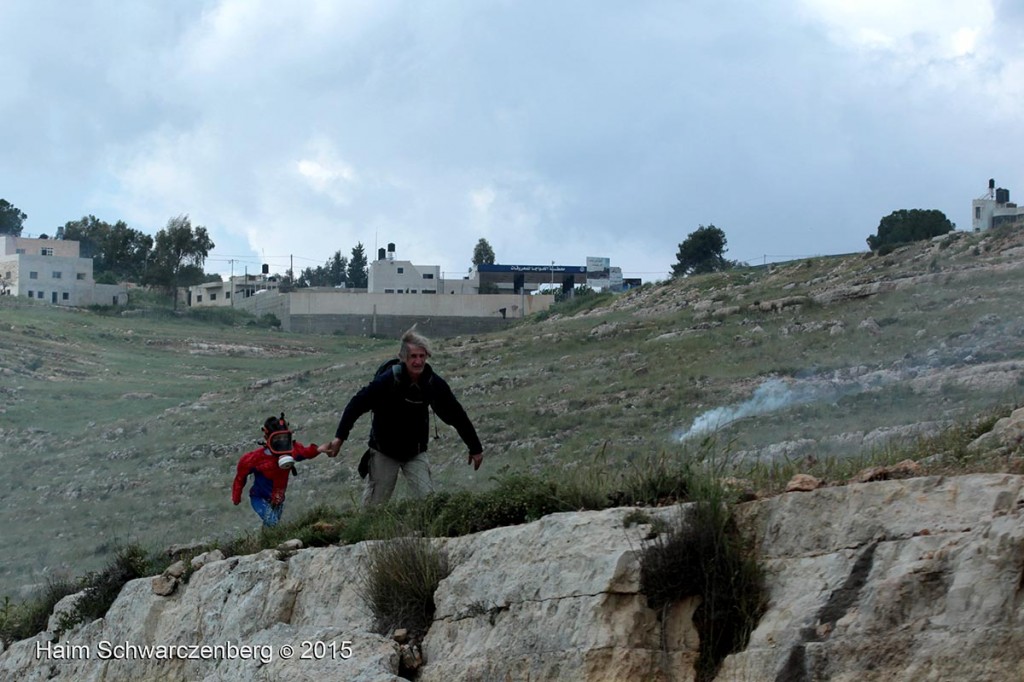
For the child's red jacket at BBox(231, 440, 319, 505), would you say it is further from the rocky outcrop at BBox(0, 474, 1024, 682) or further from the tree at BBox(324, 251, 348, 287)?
the tree at BBox(324, 251, 348, 287)

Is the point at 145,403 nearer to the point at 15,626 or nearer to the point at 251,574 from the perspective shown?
the point at 15,626

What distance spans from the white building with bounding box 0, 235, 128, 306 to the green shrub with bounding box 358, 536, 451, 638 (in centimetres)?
5985

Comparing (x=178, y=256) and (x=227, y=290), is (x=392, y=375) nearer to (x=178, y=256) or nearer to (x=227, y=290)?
(x=178, y=256)

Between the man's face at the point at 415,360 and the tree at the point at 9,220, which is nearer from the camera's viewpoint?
the man's face at the point at 415,360

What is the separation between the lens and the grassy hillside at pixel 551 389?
55.6ft

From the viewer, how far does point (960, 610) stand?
512 centimetres

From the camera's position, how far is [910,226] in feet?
179

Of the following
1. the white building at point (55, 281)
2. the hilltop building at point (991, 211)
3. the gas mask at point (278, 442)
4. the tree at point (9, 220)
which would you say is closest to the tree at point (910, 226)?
the hilltop building at point (991, 211)

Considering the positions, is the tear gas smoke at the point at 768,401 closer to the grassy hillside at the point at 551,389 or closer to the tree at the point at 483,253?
the grassy hillside at the point at 551,389

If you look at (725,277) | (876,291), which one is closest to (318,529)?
(876,291)

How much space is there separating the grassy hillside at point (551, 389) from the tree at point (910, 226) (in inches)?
408

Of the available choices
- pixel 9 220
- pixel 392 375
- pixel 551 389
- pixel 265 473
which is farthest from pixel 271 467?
pixel 9 220

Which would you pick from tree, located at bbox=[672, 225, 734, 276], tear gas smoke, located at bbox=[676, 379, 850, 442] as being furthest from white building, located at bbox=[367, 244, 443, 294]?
tear gas smoke, located at bbox=[676, 379, 850, 442]

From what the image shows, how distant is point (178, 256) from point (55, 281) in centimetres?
664
